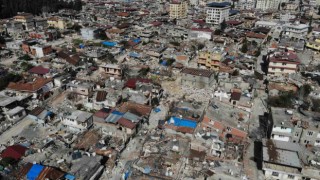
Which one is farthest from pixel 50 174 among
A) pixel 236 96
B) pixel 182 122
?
pixel 236 96

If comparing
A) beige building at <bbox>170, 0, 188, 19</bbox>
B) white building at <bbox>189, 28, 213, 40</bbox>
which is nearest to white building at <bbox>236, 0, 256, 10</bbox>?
beige building at <bbox>170, 0, 188, 19</bbox>

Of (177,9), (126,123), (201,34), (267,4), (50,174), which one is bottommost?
(50,174)

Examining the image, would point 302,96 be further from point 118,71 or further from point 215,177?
point 118,71

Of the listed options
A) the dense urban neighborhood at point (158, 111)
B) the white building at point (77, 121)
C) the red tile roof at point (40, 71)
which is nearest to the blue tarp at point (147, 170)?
the dense urban neighborhood at point (158, 111)

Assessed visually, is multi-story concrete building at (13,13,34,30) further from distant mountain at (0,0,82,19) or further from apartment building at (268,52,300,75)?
apartment building at (268,52,300,75)

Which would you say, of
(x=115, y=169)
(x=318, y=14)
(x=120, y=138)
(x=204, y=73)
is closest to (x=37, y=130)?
(x=120, y=138)

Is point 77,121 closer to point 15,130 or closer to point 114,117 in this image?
point 114,117
